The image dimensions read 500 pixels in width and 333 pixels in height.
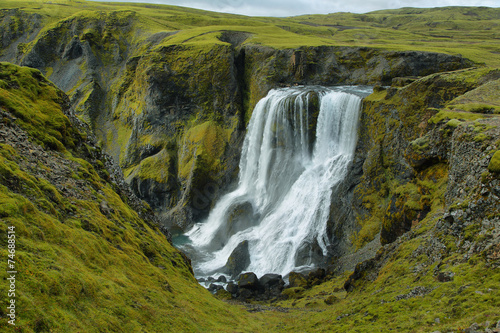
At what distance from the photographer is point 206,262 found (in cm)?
3928

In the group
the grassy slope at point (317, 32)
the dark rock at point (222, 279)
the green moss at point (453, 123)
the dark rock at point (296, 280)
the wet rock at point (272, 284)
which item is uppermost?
the grassy slope at point (317, 32)

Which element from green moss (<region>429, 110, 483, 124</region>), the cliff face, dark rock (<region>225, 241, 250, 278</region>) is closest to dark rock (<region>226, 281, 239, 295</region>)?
dark rock (<region>225, 241, 250, 278</region>)

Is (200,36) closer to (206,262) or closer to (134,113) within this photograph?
(134,113)

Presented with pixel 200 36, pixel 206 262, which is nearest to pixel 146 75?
pixel 200 36

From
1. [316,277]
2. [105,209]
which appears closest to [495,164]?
[105,209]

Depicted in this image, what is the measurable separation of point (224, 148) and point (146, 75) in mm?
24394

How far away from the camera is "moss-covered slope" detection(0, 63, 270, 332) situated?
33.0 feet

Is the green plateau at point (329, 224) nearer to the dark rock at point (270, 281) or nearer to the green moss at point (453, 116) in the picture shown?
the green moss at point (453, 116)

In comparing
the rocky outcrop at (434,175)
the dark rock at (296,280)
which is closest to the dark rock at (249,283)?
the dark rock at (296,280)

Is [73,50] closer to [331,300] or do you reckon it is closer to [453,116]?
[331,300]

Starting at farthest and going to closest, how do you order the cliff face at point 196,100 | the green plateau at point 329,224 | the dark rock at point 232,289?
the cliff face at point 196,100
the dark rock at point 232,289
the green plateau at point 329,224

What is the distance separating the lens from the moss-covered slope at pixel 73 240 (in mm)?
10070

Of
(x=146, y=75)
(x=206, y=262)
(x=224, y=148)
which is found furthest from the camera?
(x=146, y=75)

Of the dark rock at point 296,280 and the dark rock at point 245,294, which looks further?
the dark rock at point 296,280
